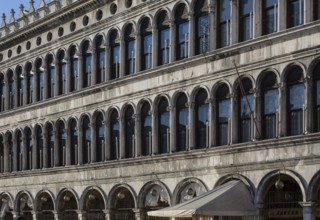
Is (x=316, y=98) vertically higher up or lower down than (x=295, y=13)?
lower down

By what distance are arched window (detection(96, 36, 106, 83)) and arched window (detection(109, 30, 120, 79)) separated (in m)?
0.54

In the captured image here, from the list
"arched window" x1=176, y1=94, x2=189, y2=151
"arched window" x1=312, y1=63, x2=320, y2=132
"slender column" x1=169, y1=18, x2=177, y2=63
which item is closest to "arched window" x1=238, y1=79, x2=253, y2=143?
"arched window" x1=312, y1=63, x2=320, y2=132

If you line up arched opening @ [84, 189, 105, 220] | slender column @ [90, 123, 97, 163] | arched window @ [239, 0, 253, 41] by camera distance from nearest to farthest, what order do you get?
arched window @ [239, 0, 253, 41] < slender column @ [90, 123, 97, 163] < arched opening @ [84, 189, 105, 220]

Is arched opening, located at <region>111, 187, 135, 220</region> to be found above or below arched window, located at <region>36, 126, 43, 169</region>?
below

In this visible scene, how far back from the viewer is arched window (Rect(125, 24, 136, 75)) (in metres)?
34.1

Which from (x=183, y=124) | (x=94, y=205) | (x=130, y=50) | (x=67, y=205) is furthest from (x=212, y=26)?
(x=67, y=205)

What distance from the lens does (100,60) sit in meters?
36.3

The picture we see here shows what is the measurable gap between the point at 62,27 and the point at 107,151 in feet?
23.0

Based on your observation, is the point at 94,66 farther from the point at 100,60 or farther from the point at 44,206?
the point at 44,206

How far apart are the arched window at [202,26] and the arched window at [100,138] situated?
23.1ft

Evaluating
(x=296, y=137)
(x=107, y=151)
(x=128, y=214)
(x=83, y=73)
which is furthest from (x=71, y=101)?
(x=296, y=137)

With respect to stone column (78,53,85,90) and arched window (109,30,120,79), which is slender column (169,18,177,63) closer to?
arched window (109,30,120,79)

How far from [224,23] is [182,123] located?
4046 mm

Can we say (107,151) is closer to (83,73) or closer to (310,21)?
(83,73)
